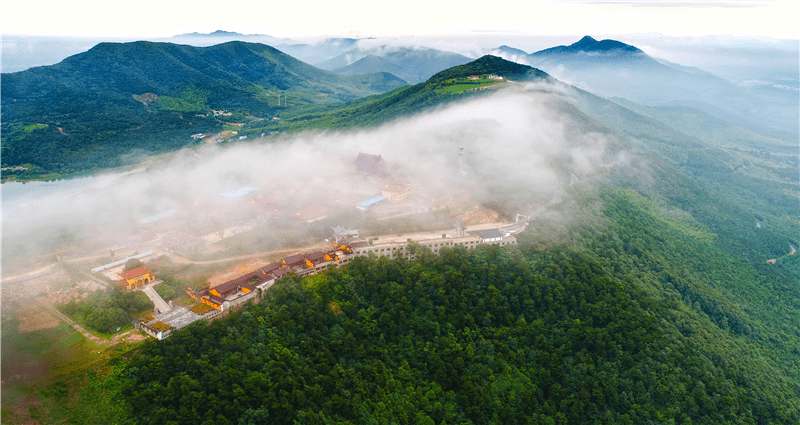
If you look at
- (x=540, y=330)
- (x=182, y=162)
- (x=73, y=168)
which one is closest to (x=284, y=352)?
(x=540, y=330)

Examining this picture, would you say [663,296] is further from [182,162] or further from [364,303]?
[182,162]

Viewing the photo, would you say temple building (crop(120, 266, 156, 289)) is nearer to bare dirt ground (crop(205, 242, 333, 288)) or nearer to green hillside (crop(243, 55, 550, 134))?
bare dirt ground (crop(205, 242, 333, 288))

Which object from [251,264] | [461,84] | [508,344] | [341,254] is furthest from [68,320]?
[461,84]

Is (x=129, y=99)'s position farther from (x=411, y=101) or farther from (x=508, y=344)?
(x=508, y=344)

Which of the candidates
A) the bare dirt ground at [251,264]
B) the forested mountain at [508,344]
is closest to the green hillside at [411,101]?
the forested mountain at [508,344]

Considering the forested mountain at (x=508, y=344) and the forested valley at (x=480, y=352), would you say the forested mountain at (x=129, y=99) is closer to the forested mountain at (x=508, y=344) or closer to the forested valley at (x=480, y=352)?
the forested valley at (x=480, y=352)

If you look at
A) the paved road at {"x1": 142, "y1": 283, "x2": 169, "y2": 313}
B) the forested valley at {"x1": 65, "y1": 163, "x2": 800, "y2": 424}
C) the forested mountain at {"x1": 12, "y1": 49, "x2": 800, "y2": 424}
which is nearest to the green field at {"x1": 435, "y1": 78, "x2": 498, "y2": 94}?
the forested mountain at {"x1": 12, "y1": 49, "x2": 800, "y2": 424}
